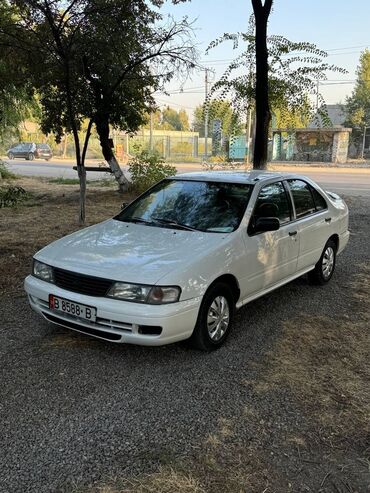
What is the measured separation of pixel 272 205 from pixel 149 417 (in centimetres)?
266

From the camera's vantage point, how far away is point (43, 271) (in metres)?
4.14

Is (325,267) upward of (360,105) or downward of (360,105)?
downward

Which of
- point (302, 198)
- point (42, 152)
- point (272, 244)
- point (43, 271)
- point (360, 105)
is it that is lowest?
point (42, 152)

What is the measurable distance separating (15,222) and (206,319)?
23.7 ft

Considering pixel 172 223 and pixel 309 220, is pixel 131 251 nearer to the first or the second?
pixel 172 223

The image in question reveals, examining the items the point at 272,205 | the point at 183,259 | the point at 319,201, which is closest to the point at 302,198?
the point at 319,201

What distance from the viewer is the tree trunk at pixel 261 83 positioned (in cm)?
898

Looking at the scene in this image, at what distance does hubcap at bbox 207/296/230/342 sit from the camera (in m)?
4.01

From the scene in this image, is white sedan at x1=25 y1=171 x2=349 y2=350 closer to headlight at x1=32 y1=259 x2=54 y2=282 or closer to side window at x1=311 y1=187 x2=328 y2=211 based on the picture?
headlight at x1=32 y1=259 x2=54 y2=282

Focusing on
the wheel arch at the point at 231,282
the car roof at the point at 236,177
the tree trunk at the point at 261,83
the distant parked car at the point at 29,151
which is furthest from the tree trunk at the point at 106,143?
the distant parked car at the point at 29,151

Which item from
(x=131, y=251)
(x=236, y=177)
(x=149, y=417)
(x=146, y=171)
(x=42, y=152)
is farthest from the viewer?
(x=42, y=152)

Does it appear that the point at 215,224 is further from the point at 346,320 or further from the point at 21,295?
the point at 21,295

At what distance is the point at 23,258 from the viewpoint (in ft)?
22.8

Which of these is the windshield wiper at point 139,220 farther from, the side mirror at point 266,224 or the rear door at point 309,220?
the rear door at point 309,220
